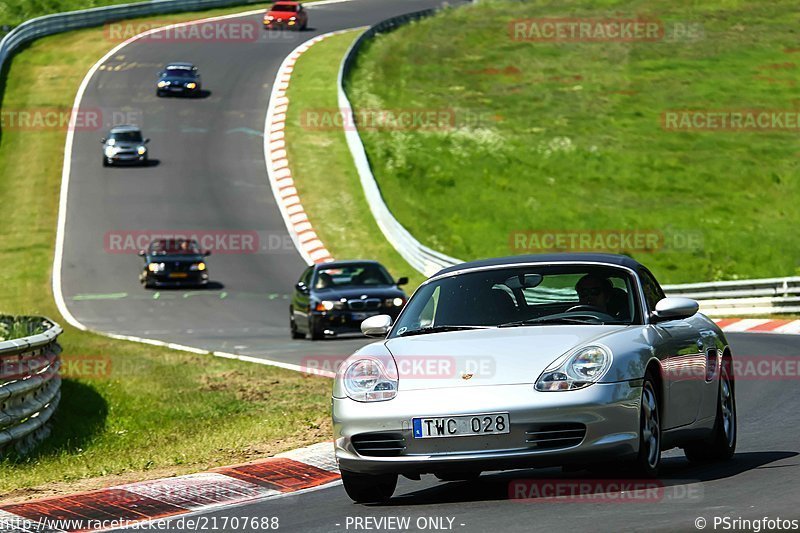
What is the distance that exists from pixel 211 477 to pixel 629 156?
1496 inches

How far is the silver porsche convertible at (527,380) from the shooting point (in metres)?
8.14

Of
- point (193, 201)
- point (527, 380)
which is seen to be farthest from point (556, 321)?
point (193, 201)

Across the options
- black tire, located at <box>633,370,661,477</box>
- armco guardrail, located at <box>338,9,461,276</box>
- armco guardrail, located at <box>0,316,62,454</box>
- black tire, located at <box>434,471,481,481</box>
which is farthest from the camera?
armco guardrail, located at <box>338,9,461,276</box>

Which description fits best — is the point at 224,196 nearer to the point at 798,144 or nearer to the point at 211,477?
the point at 798,144

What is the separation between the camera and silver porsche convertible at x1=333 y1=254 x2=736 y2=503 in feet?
26.7

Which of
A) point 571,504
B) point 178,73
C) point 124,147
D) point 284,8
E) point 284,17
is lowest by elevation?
point 124,147

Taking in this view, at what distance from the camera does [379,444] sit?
845 centimetres

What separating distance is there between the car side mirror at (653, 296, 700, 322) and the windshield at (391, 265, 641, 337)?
0.14 meters

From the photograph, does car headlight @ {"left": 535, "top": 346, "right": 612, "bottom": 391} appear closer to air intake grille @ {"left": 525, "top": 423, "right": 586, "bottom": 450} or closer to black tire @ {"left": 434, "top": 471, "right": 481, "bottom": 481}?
air intake grille @ {"left": 525, "top": 423, "right": 586, "bottom": 450}

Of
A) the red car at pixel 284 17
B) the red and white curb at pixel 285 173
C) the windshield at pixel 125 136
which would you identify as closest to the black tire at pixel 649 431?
the red and white curb at pixel 285 173

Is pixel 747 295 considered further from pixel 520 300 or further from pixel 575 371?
pixel 575 371

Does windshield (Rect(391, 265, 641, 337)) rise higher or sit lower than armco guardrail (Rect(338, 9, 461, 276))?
higher

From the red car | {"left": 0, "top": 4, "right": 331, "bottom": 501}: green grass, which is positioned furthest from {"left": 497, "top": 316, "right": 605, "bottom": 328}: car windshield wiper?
the red car

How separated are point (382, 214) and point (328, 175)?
19.0 feet
